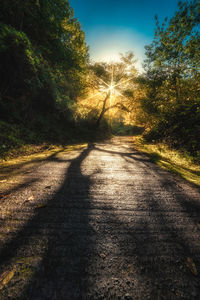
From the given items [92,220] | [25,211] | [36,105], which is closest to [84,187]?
[92,220]

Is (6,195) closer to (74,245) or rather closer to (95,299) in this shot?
(74,245)

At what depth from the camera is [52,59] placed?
8.64m

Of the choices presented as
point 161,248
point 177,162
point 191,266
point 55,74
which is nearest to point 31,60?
point 55,74

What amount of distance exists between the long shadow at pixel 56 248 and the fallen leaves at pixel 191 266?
96 cm

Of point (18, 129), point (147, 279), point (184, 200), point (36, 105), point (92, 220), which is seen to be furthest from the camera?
point (36, 105)

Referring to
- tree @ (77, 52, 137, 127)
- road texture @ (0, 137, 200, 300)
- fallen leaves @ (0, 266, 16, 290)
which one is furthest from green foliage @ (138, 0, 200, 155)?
tree @ (77, 52, 137, 127)

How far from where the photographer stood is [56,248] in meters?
1.23

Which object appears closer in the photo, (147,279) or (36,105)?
(147,279)

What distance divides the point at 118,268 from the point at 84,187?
167 cm

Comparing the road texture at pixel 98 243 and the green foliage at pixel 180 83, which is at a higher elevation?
the green foliage at pixel 180 83

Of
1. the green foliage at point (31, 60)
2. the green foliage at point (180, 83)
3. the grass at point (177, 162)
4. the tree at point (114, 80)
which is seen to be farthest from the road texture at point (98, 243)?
the tree at point (114, 80)

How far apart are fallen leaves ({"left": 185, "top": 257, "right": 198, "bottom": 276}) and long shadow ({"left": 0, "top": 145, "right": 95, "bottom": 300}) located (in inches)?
37.9

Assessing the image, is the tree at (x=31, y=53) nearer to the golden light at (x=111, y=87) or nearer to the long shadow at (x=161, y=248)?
the long shadow at (x=161, y=248)

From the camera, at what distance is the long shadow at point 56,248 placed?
91cm
